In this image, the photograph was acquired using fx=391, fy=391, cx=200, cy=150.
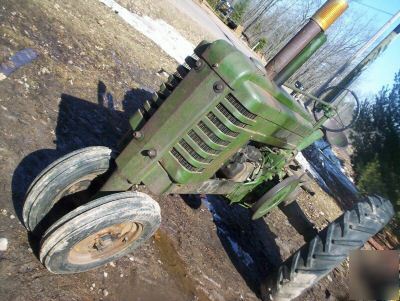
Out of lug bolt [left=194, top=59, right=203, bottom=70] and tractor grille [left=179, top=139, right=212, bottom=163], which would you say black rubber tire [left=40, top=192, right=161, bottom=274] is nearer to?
tractor grille [left=179, top=139, right=212, bottom=163]

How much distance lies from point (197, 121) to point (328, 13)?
5.61 feet

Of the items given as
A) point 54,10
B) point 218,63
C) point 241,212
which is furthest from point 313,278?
point 54,10

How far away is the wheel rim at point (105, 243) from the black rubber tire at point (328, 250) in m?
2.04

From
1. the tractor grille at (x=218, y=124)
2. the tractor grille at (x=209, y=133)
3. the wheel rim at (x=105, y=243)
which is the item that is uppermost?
the tractor grille at (x=218, y=124)

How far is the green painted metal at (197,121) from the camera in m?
3.05

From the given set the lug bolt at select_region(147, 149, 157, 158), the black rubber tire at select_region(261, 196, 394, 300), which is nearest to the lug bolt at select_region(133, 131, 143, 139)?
the lug bolt at select_region(147, 149, 157, 158)

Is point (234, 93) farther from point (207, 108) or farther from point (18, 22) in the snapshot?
point (18, 22)

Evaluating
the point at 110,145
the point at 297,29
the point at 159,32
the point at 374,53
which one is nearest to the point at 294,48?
the point at 110,145

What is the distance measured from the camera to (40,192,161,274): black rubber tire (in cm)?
278

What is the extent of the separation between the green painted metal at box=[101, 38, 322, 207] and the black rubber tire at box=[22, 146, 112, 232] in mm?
207

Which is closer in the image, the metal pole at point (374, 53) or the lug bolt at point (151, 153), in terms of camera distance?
the lug bolt at point (151, 153)

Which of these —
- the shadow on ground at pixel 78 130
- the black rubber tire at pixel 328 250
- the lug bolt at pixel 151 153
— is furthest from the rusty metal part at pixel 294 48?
the shadow on ground at pixel 78 130

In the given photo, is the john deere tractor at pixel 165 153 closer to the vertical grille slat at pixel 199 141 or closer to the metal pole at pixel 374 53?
the vertical grille slat at pixel 199 141

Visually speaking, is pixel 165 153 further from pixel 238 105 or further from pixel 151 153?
pixel 238 105
